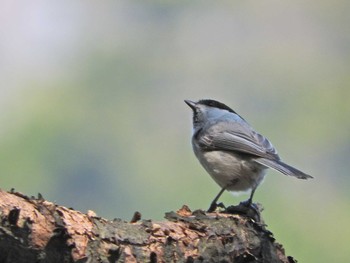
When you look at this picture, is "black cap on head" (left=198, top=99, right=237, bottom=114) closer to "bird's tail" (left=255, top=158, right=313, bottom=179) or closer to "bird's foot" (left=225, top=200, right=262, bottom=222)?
"bird's tail" (left=255, top=158, right=313, bottom=179)

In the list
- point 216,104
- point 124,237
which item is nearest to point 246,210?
point 124,237

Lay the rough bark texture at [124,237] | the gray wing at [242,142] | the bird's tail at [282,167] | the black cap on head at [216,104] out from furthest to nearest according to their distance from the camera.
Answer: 1. the black cap on head at [216,104]
2. the gray wing at [242,142]
3. the bird's tail at [282,167]
4. the rough bark texture at [124,237]

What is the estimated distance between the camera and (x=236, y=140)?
487cm

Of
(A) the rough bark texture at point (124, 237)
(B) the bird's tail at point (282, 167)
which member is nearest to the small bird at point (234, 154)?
(B) the bird's tail at point (282, 167)

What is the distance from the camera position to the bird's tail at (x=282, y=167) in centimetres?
431

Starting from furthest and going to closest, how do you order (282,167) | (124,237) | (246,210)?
1. (282,167)
2. (246,210)
3. (124,237)

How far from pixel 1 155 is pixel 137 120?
2352 mm

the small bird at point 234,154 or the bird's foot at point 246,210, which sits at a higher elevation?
the small bird at point 234,154

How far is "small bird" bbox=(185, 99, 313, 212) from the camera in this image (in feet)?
15.4

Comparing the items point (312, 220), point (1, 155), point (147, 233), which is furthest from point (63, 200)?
point (147, 233)

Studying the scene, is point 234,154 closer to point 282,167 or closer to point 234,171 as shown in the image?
point 234,171

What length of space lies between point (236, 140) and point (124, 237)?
1.83m

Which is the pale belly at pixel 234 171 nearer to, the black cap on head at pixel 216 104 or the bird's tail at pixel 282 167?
the bird's tail at pixel 282 167

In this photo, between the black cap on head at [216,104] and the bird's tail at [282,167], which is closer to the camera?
the bird's tail at [282,167]
